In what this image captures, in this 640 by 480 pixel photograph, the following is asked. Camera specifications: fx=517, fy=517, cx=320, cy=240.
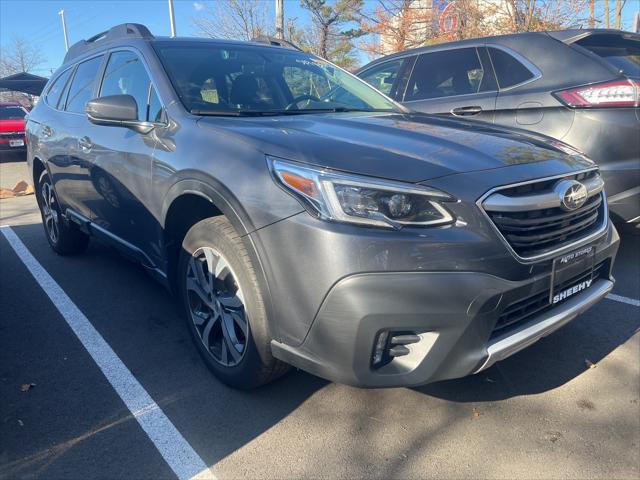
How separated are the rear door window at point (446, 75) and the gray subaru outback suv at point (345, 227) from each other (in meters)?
1.97

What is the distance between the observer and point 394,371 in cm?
202

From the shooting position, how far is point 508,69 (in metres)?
4.52

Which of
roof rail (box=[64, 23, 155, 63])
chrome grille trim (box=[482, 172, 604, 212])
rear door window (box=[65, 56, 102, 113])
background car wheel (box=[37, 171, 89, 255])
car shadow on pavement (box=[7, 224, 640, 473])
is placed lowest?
car shadow on pavement (box=[7, 224, 640, 473])

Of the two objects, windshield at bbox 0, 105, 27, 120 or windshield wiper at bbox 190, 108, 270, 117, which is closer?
windshield wiper at bbox 190, 108, 270, 117

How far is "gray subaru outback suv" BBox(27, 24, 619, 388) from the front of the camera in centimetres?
190

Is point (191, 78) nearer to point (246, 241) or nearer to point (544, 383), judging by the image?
point (246, 241)

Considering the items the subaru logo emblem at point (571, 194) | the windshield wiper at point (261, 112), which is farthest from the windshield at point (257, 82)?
the subaru logo emblem at point (571, 194)

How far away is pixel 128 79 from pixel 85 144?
0.64 m

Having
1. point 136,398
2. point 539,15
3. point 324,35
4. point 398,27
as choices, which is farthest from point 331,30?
point 136,398

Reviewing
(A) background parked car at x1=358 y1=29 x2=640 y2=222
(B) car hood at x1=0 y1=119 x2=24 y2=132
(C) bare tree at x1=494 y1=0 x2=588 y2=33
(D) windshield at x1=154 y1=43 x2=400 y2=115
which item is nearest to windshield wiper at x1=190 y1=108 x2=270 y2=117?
(D) windshield at x1=154 y1=43 x2=400 y2=115

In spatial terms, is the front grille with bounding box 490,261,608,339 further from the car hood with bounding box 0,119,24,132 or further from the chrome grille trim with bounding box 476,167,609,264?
the car hood with bounding box 0,119,24,132

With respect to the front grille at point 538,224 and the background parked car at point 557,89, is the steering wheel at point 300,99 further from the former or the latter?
the background parked car at point 557,89

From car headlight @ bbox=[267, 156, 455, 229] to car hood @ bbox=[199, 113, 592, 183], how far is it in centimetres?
5

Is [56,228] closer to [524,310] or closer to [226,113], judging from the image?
[226,113]
